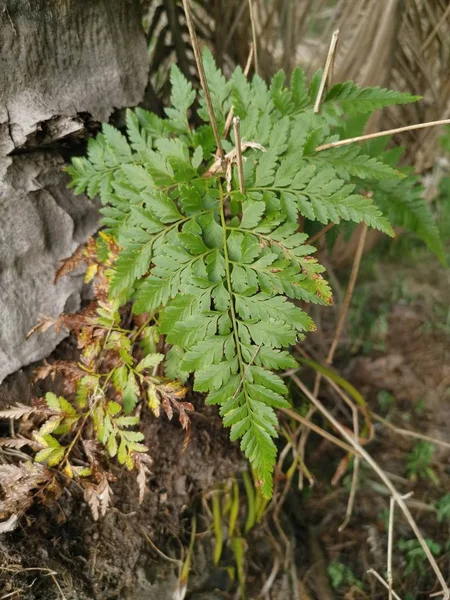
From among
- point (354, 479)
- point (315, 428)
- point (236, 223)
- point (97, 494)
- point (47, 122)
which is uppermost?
point (47, 122)

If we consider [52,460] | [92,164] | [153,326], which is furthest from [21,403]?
[92,164]

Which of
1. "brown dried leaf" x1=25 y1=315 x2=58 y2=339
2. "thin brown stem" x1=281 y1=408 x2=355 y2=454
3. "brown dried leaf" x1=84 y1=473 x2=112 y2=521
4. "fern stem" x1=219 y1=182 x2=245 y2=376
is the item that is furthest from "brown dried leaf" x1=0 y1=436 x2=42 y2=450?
"thin brown stem" x1=281 y1=408 x2=355 y2=454

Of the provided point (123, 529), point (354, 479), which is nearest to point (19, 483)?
point (123, 529)

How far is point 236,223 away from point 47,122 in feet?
2.57

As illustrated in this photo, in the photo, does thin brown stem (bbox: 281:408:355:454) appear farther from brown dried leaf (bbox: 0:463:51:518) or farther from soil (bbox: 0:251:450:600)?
brown dried leaf (bbox: 0:463:51:518)

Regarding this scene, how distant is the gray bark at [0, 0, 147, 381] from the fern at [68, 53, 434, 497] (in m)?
0.16

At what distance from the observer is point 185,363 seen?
134 centimetres

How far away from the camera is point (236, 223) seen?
1.52m

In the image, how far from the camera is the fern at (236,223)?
1.36 metres

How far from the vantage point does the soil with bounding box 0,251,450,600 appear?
1.64 m

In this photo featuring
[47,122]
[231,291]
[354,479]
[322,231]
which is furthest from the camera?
[354,479]

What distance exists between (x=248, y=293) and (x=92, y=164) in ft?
2.79

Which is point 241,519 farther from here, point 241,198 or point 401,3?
point 401,3

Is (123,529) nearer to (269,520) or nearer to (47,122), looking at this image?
(269,520)
